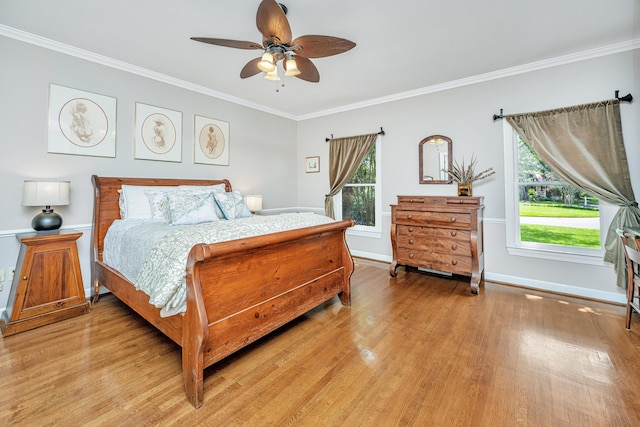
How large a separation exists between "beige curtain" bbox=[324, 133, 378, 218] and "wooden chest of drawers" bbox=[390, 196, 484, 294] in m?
1.23

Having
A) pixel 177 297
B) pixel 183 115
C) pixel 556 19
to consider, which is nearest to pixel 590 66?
pixel 556 19

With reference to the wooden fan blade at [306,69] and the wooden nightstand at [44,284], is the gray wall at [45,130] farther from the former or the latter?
the wooden fan blade at [306,69]

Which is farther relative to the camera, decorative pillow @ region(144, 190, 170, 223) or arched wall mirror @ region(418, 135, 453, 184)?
arched wall mirror @ region(418, 135, 453, 184)

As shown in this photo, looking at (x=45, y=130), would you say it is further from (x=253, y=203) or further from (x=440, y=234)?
(x=440, y=234)

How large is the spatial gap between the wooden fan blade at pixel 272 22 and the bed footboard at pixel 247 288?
138 cm

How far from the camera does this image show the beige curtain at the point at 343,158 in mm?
4547

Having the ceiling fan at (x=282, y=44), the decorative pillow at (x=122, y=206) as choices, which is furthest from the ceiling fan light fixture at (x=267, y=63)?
the decorative pillow at (x=122, y=206)

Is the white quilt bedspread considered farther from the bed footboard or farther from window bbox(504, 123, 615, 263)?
window bbox(504, 123, 615, 263)

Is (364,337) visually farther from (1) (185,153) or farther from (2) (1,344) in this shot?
(1) (185,153)

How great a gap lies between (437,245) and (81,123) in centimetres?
424

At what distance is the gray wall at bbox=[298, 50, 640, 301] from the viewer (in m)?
2.85

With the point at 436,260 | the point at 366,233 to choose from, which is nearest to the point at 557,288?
the point at 436,260

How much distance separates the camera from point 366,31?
253 centimetres

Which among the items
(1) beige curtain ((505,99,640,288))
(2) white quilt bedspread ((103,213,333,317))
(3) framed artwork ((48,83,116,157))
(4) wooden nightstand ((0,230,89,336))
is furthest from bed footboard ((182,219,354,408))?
(1) beige curtain ((505,99,640,288))
